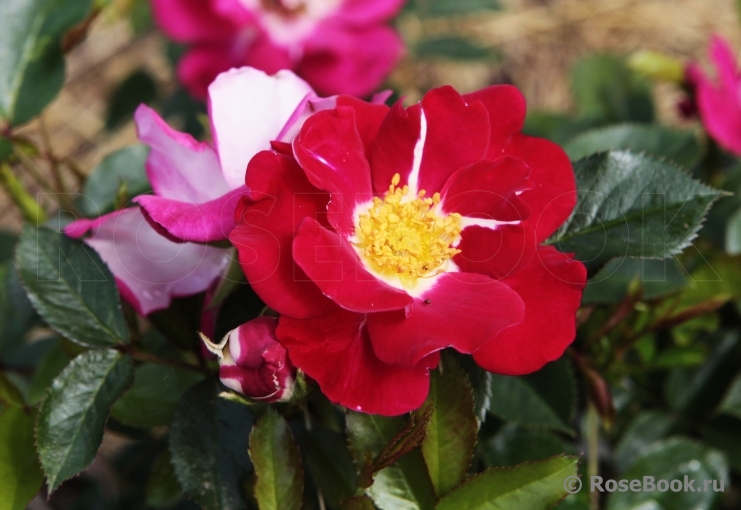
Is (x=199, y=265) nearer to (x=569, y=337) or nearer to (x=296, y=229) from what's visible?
(x=296, y=229)

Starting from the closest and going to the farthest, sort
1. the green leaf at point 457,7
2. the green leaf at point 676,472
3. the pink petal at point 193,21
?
the green leaf at point 676,472, the pink petal at point 193,21, the green leaf at point 457,7

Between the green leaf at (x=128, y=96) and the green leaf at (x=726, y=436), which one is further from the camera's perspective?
the green leaf at (x=128, y=96)

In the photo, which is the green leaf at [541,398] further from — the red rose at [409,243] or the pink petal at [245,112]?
the pink petal at [245,112]

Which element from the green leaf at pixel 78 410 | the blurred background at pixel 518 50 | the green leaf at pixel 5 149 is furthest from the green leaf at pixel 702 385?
the blurred background at pixel 518 50

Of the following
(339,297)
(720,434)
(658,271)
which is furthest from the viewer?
(720,434)

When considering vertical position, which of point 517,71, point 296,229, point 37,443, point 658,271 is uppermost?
point 296,229

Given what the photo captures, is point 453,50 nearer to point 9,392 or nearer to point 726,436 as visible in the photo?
point 726,436

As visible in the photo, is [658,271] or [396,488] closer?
[396,488]

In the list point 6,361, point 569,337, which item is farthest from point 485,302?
point 6,361
